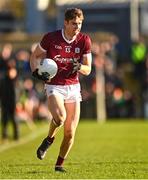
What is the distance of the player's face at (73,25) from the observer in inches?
512

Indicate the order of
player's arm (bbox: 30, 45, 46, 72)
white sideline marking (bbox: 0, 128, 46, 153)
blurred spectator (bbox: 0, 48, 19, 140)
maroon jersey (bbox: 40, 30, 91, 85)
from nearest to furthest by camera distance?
1. maroon jersey (bbox: 40, 30, 91, 85)
2. player's arm (bbox: 30, 45, 46, 72)
3. white sideline marking (bbox: 0, 128, 46, 153)
4. blurred spectator (bbox: 0, 48, 19, 140)

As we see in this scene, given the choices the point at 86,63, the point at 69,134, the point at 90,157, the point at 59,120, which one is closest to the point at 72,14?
the point at 86,63

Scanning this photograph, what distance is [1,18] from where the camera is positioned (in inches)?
2549

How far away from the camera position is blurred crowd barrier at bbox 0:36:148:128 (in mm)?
34469

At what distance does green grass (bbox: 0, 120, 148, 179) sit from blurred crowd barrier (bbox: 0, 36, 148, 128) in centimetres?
726

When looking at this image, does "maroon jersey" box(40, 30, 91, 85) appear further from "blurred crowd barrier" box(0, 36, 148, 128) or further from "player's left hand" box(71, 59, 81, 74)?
"blurred crowd barrier" box(0, 36, 148, 128)

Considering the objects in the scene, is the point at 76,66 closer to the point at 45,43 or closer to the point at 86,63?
the point at 86,63

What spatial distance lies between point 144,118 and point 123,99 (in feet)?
3.78

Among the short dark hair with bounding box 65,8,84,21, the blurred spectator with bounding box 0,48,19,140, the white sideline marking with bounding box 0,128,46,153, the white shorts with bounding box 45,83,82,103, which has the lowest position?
the white sideline marking with bounding box 0,128,46,153

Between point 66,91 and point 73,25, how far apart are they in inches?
37.8

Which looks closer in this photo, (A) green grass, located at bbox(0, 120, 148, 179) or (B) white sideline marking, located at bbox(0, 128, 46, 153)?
(A) green grass, located at bbox(0, 120, 148, 179)

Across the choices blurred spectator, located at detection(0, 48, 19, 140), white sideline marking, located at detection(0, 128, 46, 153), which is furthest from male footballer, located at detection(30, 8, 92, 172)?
blurred spectator, located at detection(0, 48, 19, 140)

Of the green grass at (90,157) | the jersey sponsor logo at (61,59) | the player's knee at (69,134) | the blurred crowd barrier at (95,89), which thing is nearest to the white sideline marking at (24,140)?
the green grass at (90,157)

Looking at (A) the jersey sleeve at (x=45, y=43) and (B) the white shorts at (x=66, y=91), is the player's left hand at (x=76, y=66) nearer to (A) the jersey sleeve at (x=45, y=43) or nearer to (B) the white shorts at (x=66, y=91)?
(B) the white shorts at (x=66, y=91)
